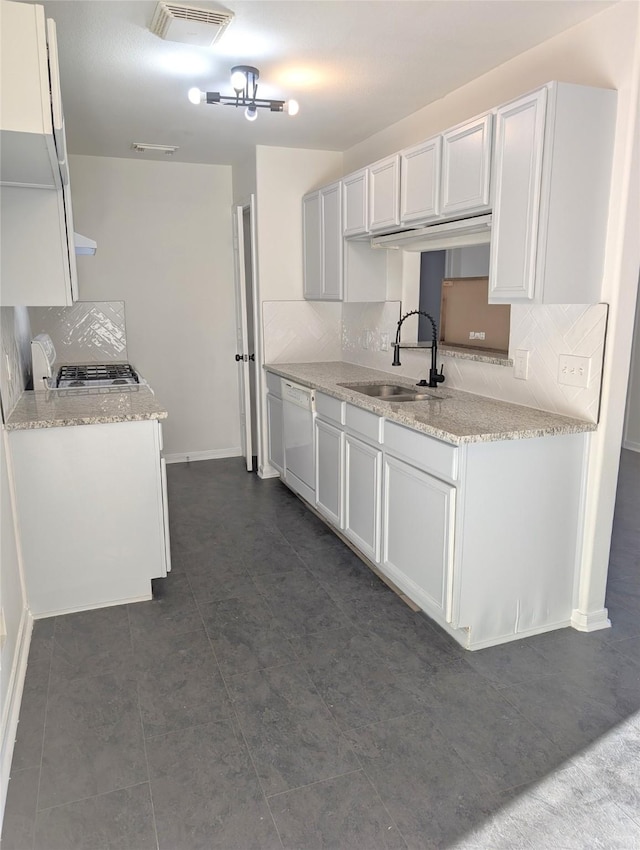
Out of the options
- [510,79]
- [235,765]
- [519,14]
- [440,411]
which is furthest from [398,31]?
[235,765]

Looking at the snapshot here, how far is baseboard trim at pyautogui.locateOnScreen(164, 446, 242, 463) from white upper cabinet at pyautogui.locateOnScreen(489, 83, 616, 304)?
359cm

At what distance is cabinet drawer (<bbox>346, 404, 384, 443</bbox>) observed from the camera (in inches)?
117

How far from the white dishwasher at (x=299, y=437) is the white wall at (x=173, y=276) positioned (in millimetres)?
1277

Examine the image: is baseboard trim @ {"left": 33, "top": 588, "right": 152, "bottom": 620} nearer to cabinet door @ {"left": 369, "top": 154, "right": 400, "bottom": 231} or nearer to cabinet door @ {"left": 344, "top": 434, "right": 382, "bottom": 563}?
cabinet door @ {"left": 344, "top": 434, "right": 382, "bottom": 563}

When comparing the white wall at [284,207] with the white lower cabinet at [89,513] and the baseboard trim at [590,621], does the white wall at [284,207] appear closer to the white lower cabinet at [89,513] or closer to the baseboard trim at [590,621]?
the white lower cabinet at [89,513]

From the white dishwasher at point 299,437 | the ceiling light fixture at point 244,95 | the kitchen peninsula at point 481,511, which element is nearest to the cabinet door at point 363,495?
the kitchen peninsula at point 481,511

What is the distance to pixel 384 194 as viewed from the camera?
3410 millimetres

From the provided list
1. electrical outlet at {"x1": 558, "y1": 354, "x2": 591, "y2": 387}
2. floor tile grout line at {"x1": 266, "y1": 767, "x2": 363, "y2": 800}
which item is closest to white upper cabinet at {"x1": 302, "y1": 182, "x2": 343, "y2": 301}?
electrical outlet at {"x1": 558, "y1": 354, "x2": 591, "y2": 387}

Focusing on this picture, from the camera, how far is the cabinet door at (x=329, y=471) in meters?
3.49

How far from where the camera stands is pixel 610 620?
2742 millimetres

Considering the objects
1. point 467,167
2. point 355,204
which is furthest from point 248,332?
point 467,167

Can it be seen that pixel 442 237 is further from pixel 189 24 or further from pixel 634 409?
pixel 634 409

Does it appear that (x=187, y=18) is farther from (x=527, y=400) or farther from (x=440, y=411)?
(x=527, y=400)

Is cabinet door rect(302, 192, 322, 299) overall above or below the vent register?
below
